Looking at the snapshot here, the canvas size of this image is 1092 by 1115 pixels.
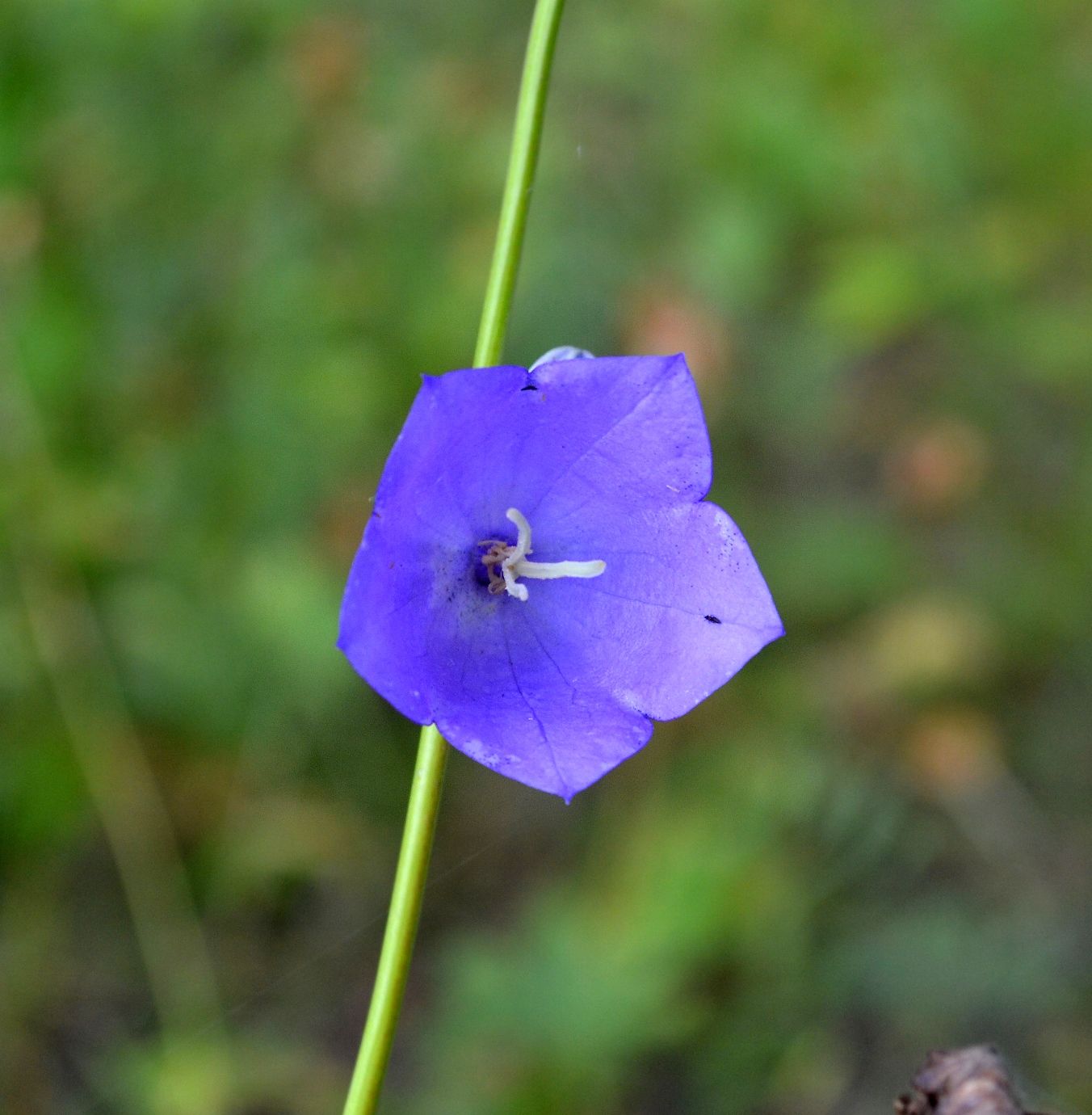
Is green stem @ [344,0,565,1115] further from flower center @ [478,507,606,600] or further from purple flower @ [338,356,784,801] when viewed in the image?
flower center @ [478,507,606,600]

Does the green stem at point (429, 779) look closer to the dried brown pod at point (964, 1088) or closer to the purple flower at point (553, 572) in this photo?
the purple flower at point (553, 572)

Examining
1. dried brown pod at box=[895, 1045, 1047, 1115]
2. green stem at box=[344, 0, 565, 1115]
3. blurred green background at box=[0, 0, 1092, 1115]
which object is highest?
blurred green background at box=[0, 0, 1092, 1115]

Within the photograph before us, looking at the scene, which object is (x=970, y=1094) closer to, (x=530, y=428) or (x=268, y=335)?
(x=530, y=428)

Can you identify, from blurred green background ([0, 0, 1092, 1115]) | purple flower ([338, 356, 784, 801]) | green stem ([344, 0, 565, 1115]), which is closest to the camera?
green stem ([344, 0, 565, 1115])

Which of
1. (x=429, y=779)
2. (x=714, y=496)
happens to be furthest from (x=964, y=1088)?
(x=714, y=496)

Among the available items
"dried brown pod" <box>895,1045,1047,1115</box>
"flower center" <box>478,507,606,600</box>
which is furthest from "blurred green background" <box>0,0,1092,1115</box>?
"dried brown pod" <box>895,1045,1047,1115</box>

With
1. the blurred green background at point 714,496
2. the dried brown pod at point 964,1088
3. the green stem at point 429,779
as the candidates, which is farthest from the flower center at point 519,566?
the blurred green background at point 714,496
